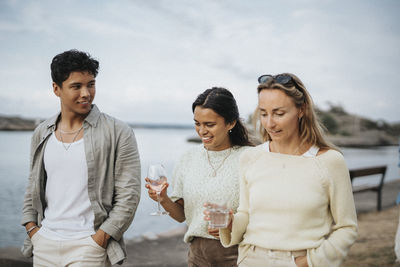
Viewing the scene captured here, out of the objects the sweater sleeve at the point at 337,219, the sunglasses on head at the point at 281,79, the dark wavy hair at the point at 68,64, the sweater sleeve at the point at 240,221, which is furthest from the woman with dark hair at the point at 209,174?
the dark wavy hair at the point at 68,64

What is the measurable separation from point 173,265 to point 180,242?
3.78 feet

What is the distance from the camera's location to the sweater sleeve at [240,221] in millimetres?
2041

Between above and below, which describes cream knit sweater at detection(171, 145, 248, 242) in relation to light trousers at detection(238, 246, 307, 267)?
above

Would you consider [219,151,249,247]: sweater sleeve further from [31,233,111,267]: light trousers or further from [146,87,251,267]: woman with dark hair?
[31,233,111,267]: light trousers

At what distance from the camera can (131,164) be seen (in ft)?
8.52

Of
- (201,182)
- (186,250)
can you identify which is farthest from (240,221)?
(186,250)

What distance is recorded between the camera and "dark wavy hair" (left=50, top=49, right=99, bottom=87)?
251 cm

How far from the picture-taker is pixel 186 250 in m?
5.95

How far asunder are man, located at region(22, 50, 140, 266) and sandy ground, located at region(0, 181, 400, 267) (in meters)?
1.32

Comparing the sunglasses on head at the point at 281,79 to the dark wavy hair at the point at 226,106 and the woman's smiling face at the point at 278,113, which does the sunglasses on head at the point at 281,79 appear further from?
the dark wavy hair at the point at 226,106

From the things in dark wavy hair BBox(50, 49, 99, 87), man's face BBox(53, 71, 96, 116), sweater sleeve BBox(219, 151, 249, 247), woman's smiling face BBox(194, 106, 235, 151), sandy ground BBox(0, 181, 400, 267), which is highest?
dark wavy hair BBox(50, 49, 99, 87)

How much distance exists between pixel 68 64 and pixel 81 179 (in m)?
0.77

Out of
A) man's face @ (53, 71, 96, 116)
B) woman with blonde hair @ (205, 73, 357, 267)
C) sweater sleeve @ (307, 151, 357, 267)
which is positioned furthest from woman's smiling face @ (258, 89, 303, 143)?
man's face @ (53, 71, 96, 116)

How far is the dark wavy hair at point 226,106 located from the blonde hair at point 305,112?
→ 17.2 inches
